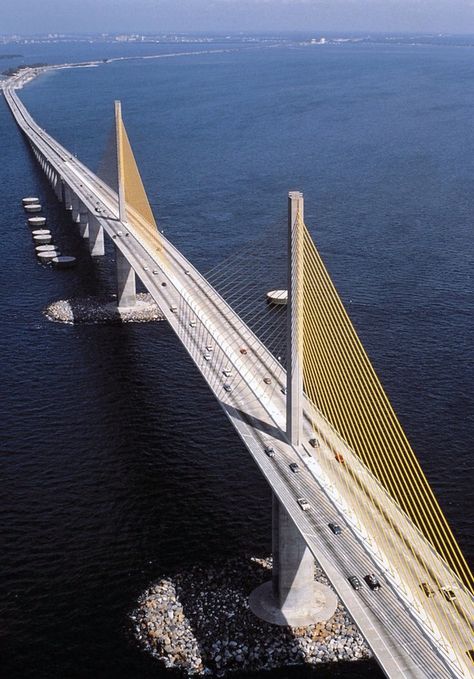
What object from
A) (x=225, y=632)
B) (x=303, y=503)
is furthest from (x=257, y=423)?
(x=225, y=632)

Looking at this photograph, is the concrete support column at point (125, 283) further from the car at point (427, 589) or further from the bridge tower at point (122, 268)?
the car at point (427, 589)

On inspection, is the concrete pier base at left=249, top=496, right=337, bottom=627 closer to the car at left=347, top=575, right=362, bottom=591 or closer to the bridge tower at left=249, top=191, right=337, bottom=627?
the bridge tower at left=249, top=191, right=337, bottom=627

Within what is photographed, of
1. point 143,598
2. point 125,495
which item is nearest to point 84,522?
point 125,495

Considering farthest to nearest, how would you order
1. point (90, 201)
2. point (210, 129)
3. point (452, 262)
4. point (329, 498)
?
1. point (210, 129)
2. point (90, 201)
3. point (452, 262)
4. point (329, 498)

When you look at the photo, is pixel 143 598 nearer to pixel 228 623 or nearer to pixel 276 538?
pixel 228 623

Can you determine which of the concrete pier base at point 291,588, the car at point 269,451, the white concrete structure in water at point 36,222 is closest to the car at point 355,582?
the concrete pier base at point 291,588

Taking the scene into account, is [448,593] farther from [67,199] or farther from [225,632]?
[67,199]
